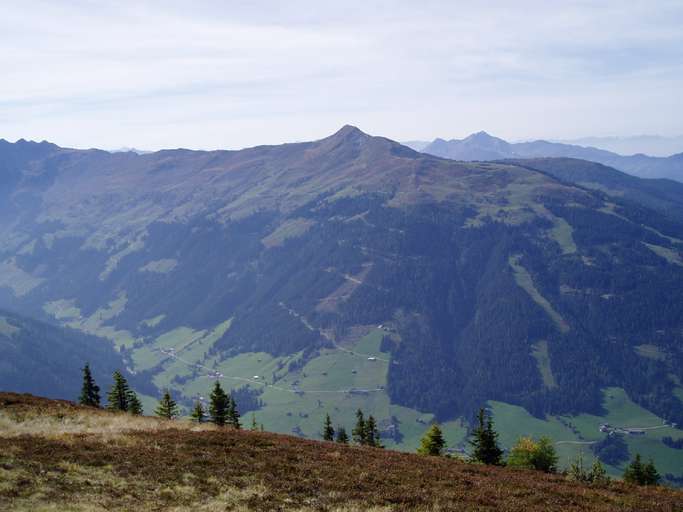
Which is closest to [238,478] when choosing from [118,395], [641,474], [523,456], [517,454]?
[523,456]

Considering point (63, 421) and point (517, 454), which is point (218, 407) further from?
point (517, 454)

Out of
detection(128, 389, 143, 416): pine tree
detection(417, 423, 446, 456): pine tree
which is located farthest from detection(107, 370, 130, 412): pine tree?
detection(417, 423, 446, 456): pine tree

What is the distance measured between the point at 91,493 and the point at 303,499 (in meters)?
10.8

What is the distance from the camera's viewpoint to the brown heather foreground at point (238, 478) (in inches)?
1102

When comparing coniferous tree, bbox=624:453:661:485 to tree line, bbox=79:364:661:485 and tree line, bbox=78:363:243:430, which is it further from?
tree line, bbox=78:363:243:430

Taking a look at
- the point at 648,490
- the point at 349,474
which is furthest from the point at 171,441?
the point at 648,490

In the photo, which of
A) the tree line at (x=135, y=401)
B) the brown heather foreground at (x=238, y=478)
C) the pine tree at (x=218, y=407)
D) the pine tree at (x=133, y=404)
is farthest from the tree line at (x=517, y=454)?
the pine tree at (x=133, y=404)

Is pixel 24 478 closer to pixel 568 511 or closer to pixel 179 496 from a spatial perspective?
pixel 179 496

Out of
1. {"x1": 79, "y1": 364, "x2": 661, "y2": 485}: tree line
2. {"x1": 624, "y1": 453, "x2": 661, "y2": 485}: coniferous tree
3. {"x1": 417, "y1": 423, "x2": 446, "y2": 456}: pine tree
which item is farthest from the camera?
{"x1": 417, "y1": 423, "x2": 446, "y2": 456}: pine tree

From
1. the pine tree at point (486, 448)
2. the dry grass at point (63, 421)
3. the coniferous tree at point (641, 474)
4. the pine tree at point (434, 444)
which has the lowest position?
the coniferous tree at point (641, 474)

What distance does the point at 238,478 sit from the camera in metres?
32.1

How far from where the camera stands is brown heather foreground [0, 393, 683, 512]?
2800 centimetres

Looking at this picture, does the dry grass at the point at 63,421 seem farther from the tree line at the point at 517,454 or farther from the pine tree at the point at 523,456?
the pine tree at the point at 523,456

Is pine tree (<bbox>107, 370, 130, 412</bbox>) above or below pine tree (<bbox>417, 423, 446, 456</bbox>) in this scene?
above
